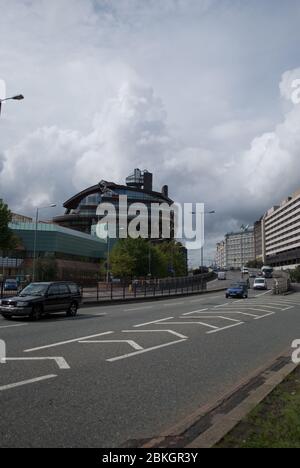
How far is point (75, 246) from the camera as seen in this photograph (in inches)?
3957

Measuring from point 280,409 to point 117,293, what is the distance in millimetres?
37034

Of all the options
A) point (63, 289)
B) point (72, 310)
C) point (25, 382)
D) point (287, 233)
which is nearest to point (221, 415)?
point (25, 382)

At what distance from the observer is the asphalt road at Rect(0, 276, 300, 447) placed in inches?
209

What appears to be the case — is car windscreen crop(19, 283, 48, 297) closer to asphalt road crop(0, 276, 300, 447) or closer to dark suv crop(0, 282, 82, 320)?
dark suv crop(0, 282, 82, 320)

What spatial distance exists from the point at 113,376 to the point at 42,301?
11.4 meters

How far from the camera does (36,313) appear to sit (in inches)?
727

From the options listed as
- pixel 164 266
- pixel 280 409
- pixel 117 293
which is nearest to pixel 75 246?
pixel 164 266

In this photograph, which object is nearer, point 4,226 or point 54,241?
point 4,226

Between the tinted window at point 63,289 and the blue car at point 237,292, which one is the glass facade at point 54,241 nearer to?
the blue car at point 237,292

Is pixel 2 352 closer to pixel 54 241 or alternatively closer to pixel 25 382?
pixel 25 382

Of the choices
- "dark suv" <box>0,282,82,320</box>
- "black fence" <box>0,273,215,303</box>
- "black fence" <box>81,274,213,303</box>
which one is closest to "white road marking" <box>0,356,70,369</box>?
"dark suv" <box>0,282,82,320</box>

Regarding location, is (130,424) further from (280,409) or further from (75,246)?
(75,246)

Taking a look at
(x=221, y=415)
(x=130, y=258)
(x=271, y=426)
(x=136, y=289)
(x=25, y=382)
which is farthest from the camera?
(x=130, y=258)

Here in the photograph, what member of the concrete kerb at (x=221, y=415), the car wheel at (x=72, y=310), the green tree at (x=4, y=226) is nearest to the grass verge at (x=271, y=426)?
the concrete kerb at (x=221, y=415)
